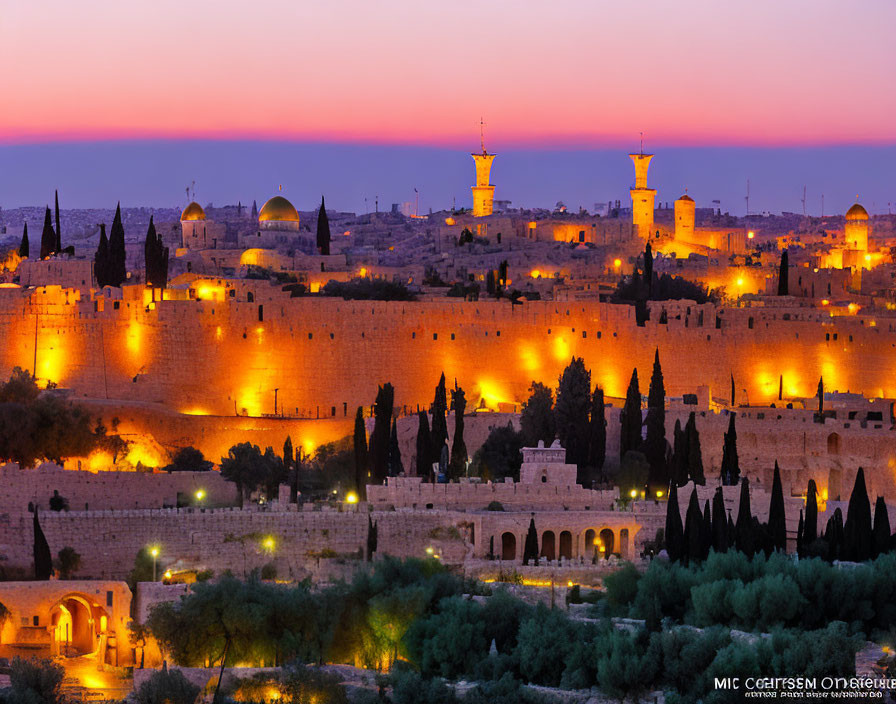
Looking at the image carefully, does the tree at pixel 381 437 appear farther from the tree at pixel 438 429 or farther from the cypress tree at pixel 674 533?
the cypress tree at pixel 674 533

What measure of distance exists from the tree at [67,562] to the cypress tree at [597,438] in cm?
1121

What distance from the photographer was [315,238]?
68375 millimetres

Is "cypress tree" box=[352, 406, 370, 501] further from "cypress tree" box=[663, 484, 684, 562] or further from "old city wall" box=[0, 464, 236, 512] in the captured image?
"cypress tree" box=[663, 484, 684, 562]

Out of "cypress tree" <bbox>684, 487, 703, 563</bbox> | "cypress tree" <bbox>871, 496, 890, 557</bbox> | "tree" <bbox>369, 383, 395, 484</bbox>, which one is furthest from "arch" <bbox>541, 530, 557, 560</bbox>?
"cypress tree" <bbox>871, 496, 890, 557</bbox>

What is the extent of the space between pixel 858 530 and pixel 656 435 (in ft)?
23.6

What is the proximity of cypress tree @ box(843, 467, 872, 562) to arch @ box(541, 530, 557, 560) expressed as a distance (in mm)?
5303

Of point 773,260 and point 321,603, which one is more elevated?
point 773,260

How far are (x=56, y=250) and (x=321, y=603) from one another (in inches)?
1036

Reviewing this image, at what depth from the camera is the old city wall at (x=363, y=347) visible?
51.7m

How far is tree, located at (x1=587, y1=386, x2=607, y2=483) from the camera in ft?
150

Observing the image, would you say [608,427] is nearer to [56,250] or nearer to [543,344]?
[543,344]

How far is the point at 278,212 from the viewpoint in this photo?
6988 centimetres

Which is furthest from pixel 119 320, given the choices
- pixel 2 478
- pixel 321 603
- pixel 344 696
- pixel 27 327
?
pixel 344 696

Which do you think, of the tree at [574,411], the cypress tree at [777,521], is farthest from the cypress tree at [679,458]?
the cypress tree at [777,521]
